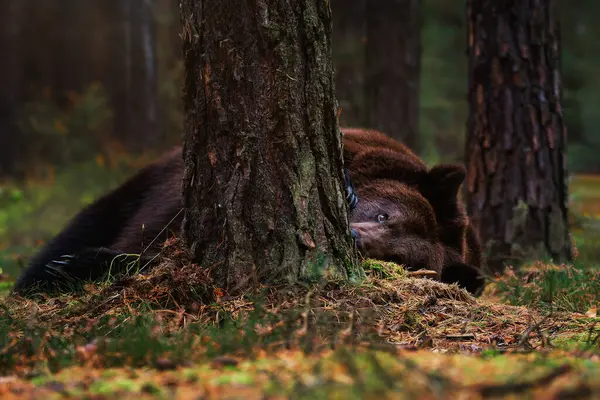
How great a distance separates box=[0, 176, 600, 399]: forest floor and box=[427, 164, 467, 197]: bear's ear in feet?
A: 3.36

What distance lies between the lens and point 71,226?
257 inches

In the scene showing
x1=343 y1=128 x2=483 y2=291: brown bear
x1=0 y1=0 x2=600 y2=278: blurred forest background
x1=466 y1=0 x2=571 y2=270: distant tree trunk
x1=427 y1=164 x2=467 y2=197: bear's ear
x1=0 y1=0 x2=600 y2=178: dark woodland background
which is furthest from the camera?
x1=0 y1=0 x2=600 y2=178: dark woodland background

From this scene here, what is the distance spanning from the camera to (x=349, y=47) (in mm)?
14648

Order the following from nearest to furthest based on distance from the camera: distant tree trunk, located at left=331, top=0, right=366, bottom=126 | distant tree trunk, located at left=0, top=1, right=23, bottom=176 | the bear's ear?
the bear's ear < distant tree trunk, located at left=331, top=0, right=366, bottom=126 < distant tree trunk, located at left=0, top=1, right=23, bottom=176

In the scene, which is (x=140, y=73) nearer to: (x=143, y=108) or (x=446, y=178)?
(x=143, y=108)

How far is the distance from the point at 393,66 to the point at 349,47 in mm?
3852

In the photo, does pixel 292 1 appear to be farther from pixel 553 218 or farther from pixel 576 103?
pixel 576 103

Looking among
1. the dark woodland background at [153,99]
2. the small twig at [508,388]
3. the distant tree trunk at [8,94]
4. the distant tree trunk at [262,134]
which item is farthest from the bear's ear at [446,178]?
the distant tree trunk at [8,94]

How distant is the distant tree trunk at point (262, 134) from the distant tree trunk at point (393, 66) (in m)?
7.06

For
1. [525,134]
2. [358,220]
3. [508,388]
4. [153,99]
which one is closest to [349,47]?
[153,99]

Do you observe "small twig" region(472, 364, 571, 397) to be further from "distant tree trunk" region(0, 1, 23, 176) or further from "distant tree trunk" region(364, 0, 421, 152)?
"distant tree trunk" region(0, 1, 23, 176)

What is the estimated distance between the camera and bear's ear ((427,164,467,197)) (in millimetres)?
5520

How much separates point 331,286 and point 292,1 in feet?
4.89

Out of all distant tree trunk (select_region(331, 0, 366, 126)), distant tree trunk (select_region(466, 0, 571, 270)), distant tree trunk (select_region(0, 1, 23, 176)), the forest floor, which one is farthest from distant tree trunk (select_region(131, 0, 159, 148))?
the forest floor
